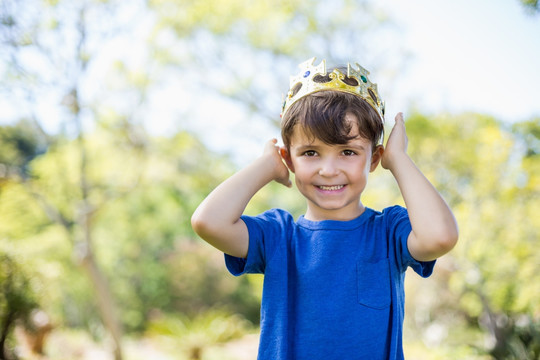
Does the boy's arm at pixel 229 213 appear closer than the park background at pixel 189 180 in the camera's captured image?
Yes

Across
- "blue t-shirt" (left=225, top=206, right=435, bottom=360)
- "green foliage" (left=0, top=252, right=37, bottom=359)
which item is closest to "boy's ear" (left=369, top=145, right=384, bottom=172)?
"blue t-shirt" (left=225, top=206, right=435, bottom=360)

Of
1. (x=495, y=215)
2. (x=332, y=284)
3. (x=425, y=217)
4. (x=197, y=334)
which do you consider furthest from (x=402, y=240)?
(x=197, y=334)

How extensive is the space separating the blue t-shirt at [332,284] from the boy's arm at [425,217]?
Result: 6 cm

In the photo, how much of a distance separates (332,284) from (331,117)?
0.43 metres

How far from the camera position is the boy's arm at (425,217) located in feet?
4.01

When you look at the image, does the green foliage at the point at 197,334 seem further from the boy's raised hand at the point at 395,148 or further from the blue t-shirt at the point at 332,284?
the boy's raised hand at the point at 395,148

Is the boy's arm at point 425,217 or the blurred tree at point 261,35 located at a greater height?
the blurred tree at point 261,35

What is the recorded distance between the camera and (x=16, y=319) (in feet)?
21.0

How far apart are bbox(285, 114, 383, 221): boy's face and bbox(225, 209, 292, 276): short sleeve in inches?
5.2

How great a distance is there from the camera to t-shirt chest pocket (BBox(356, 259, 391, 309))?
1.30 meters

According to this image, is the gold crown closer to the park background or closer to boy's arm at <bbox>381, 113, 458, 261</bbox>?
boy's arm at <bbox>381, 113, 458, 261</bbox>

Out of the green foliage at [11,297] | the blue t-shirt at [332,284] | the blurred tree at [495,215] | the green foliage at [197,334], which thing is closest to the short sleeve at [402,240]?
the blue t-shirt at [332,284]

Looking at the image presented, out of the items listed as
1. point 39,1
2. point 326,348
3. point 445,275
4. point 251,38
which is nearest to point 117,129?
point 39,1

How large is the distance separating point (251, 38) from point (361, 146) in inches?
344
